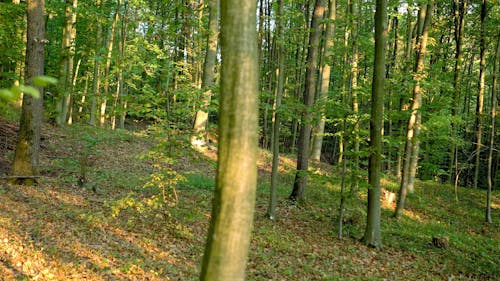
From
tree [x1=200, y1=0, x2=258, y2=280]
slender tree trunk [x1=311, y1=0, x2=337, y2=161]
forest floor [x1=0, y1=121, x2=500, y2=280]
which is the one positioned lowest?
forest floor [x1=0, y1=121, x2=500, y2=280]

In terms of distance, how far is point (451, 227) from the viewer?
1410 cm

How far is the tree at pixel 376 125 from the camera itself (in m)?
9.99

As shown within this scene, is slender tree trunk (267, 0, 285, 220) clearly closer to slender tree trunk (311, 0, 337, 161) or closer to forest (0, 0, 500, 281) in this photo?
forest (0, 0, 500, 281)

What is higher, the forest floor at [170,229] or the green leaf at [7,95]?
the green leaf at [7,95]

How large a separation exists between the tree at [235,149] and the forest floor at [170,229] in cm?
395

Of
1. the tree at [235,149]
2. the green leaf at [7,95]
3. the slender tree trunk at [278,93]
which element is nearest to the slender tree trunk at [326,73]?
the slender tree trunk at [278,93]

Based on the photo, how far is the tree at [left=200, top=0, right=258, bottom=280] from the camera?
2596mm

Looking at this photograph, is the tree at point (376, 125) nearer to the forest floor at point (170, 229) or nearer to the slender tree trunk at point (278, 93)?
the forest floor at point (170, 229)

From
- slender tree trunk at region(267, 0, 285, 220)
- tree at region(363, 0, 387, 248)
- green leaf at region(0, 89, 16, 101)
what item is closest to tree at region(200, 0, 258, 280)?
green leaf at region(0, 89, 16, 101)

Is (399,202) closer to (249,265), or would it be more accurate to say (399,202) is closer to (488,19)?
(249,265)

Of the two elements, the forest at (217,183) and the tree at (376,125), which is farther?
the tree at (376,125)

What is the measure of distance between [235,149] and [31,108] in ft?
27.4

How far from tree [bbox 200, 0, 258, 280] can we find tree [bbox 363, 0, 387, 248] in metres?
7.93

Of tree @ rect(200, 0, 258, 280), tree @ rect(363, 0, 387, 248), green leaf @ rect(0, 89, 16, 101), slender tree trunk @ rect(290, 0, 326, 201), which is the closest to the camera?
green leaf @ rect(0, 89, 16, 101)
